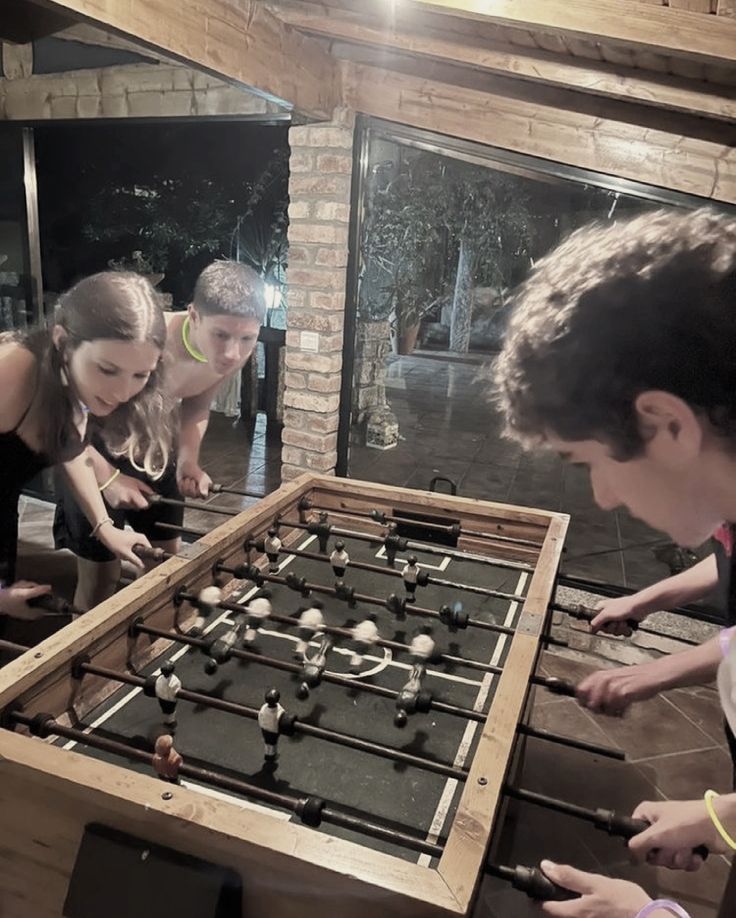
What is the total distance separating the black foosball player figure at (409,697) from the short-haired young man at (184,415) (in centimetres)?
162

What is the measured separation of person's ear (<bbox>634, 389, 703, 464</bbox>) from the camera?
98cm

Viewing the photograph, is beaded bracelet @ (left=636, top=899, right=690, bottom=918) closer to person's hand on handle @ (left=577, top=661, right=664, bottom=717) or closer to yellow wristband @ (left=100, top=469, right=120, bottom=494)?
person's hand on handle @ (left=577, top=661, right=664, bottom=717)

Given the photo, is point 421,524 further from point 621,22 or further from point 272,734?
point 621,22

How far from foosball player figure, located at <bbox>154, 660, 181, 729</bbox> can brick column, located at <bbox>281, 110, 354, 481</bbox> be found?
7.03 feet

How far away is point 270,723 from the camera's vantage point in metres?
1.24

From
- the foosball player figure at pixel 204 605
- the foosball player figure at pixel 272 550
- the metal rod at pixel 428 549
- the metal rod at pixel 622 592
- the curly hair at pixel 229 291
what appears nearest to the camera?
the foosball player figure at pixel 204 605

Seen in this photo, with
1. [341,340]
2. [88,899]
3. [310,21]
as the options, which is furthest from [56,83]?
[88,899]

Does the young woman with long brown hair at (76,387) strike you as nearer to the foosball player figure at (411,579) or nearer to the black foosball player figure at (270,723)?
the foosball player figure at (411,579)

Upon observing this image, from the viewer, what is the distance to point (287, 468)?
3512mm

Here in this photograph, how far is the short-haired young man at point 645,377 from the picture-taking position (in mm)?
953

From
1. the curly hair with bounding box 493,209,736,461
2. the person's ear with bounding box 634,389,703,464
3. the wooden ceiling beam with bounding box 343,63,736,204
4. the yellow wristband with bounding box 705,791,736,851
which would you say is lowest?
the yellow wristband with bounding box 705,791,736,851

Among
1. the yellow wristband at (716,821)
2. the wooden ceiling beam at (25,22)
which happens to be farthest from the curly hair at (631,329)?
the wooden ceiling beam at (25,22)

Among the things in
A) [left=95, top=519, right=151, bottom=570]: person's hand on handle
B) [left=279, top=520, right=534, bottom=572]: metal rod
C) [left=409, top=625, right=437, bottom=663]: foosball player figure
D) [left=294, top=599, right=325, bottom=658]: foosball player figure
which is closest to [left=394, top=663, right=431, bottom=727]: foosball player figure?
[left=409, top=625, right=437, bottom=663]: foosball player figure

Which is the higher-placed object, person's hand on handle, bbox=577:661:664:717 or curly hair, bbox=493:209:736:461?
curly hair, bbox=493:209:736:461
